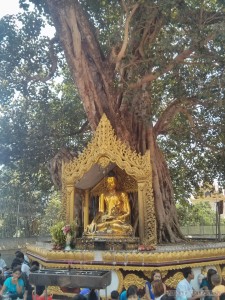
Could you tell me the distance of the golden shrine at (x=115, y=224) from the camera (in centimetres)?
762

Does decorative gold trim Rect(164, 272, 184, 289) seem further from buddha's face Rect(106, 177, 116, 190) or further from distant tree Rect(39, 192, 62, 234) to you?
distant tree Rect(39, 192, 62, 234)

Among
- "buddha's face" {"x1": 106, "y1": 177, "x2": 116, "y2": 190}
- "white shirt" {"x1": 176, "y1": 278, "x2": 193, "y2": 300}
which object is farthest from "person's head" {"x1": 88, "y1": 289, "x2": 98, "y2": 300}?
"buddha's face" {"x1": 106, "y1": 177, "x2": 116, "y2": 190}

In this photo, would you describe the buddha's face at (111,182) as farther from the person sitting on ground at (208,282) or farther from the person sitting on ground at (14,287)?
the person sitting on ground at (14,287)

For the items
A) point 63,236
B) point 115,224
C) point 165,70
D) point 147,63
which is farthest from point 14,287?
point 147,63

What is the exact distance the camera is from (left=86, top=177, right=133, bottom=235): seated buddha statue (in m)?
10.1

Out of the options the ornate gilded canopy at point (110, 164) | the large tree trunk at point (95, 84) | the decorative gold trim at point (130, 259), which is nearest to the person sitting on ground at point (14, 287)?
the decorative gold trim at point (130, 259)

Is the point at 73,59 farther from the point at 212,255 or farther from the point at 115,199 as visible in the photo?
the point at 212,255

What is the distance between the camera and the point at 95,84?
1063 cm

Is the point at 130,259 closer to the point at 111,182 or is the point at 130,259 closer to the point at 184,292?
the point at 184,292

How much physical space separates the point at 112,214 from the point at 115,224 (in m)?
0.51

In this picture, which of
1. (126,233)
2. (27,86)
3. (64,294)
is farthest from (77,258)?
(27,86)

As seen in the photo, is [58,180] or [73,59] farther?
[58,180]

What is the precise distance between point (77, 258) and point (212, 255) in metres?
2.93

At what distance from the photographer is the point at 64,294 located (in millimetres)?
7816
